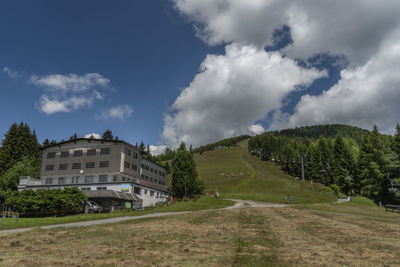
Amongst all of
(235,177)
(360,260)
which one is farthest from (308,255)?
(235,177)

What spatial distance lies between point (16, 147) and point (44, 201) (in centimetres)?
5541

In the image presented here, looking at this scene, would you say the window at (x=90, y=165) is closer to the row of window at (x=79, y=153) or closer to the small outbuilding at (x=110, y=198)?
the row of window at (x=79, y=153)

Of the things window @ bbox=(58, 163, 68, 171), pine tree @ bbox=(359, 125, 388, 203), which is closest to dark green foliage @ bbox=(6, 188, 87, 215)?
window @ bbox=(58, 163, 68, 171)

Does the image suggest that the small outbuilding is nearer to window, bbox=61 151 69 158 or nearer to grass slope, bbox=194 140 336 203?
window, bbox=61 151 69 158

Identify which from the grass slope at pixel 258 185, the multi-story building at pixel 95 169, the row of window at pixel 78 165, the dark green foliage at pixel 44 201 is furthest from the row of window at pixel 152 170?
the dark green foliage at pixel 44 201

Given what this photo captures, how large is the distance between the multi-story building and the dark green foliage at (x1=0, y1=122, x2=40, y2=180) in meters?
22.4

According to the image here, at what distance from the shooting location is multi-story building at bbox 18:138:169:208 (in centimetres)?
5578

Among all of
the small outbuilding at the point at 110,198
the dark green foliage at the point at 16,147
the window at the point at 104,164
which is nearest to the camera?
the small outbuilding at the point at 110,198

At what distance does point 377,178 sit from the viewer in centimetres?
6538

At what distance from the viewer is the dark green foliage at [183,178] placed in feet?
236

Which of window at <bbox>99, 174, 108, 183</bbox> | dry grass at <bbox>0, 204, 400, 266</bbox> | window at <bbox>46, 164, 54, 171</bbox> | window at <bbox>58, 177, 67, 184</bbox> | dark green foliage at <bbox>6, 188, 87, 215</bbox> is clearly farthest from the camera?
window at <bbox>46, 164, 54, 171</bbox>

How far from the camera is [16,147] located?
80062 mm

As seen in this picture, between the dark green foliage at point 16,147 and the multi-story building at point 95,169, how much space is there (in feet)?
73.5

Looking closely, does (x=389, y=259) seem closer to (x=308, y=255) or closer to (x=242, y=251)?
(x=308, y=255)
